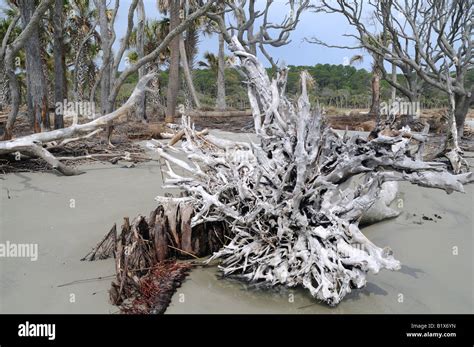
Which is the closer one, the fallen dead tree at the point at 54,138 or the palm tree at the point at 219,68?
the fallen dead tree at the point at 54,138

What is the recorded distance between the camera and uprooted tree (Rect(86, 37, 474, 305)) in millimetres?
3668

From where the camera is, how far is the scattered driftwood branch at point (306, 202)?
144 inches

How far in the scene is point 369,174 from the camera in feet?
14.8

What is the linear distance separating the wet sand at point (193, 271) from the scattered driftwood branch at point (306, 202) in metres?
0.21

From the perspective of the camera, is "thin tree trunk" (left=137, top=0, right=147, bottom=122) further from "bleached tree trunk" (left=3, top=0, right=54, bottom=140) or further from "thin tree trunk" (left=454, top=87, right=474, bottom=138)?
"thin tree trunk" (left=454, top=87, right=474, bottom=138)

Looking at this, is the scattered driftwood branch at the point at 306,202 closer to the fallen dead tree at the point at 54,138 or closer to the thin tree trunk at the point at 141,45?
the fallen dead tree at the point at 54,138

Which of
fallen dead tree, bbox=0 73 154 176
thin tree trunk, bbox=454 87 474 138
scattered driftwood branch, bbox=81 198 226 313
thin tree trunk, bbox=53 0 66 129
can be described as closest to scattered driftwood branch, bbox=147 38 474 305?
scattered driftwood branch, bbox=81 198 226 313

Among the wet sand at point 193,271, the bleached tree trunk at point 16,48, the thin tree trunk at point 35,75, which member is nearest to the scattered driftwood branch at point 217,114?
the thin tree trunk at point 35,75

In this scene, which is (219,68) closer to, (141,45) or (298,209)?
(141,45)

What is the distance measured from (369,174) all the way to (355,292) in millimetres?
1276

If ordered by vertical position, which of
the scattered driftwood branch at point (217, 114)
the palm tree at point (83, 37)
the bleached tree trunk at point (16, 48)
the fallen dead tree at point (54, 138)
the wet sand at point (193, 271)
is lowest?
the wet sand at point (193, 271)

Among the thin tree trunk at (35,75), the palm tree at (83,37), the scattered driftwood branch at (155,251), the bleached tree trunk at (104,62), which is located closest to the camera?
the scattered driftwood branch at (155,251)
